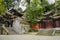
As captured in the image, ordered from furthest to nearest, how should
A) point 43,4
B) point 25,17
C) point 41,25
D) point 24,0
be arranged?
point 24,0, point 43,4, point 25,17, point 41,25

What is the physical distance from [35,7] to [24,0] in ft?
30.6

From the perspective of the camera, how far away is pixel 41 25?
36344 mm

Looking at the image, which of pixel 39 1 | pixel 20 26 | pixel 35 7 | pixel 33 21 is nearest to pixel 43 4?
pixel 39 1

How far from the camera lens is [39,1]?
4462cm

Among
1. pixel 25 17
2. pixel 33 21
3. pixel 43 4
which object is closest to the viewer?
pixel 33 21

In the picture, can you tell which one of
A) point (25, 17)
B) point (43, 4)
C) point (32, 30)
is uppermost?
point (43, 4)

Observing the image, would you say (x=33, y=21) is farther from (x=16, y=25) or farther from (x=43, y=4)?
(x=43, y=4)

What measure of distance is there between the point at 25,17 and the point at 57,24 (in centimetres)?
1099

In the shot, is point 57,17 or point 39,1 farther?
point 39,1

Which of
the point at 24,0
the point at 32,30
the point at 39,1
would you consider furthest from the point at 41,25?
the point at 24,0

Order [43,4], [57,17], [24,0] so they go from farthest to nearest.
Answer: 1. [24,0]
2. [43,4]
3. [57,17]

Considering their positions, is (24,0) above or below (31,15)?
above

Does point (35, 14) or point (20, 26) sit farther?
point (35, 14)

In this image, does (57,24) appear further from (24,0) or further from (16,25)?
(24,0)
